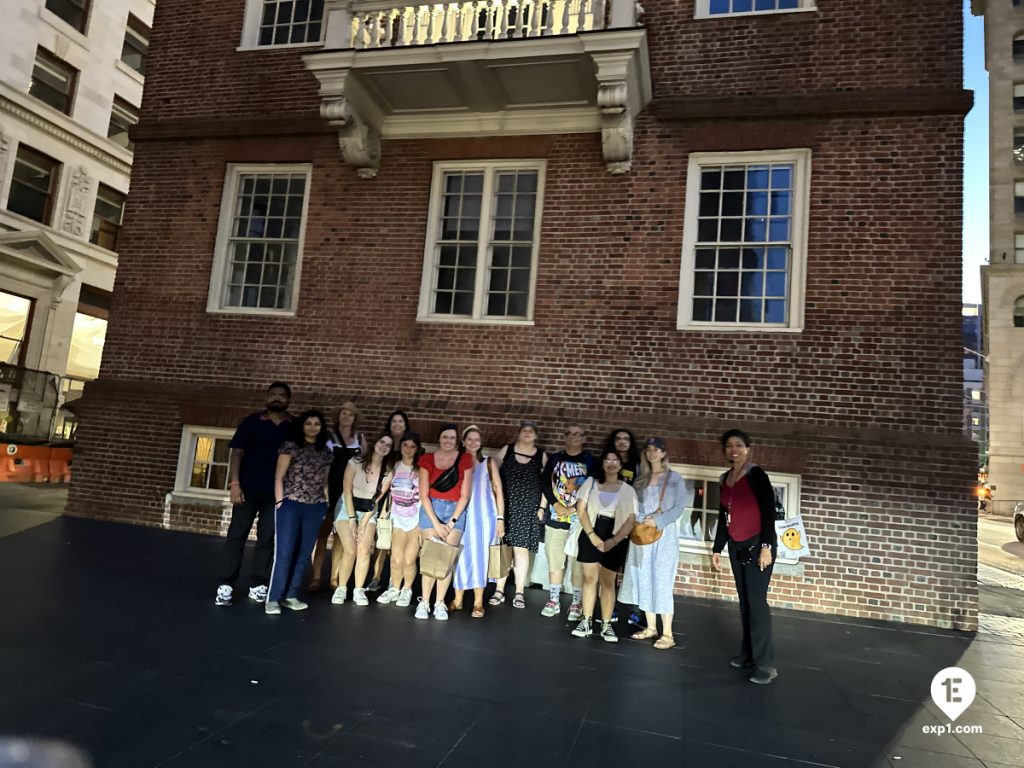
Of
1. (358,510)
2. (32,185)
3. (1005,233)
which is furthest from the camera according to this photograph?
(1005,233)

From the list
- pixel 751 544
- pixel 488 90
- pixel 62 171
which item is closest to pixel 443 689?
pixel 751 544

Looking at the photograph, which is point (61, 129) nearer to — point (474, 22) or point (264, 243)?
point (264, 243)

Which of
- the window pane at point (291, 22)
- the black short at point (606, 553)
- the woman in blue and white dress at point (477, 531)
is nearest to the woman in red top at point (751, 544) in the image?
the black short at point (606, 553)

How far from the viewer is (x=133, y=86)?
2295 cm

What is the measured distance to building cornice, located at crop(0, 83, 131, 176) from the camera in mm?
18419

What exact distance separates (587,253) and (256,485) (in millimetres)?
4848

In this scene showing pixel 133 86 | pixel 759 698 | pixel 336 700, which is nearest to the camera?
pixel 336 700

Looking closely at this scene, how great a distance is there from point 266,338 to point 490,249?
11.3ft

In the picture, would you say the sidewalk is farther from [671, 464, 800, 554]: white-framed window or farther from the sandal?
[671, 464, 800, 554]: white-framed window

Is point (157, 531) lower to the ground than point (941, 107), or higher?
lower

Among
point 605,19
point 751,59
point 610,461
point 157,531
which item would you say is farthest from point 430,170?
point 157,531

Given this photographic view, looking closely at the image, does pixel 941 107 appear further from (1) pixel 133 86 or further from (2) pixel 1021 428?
(2) pixel 1021 428

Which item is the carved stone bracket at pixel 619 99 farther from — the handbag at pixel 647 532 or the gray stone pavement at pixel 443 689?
the gray stone pavement at pixel 443 689

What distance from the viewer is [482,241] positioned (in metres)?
8.79
